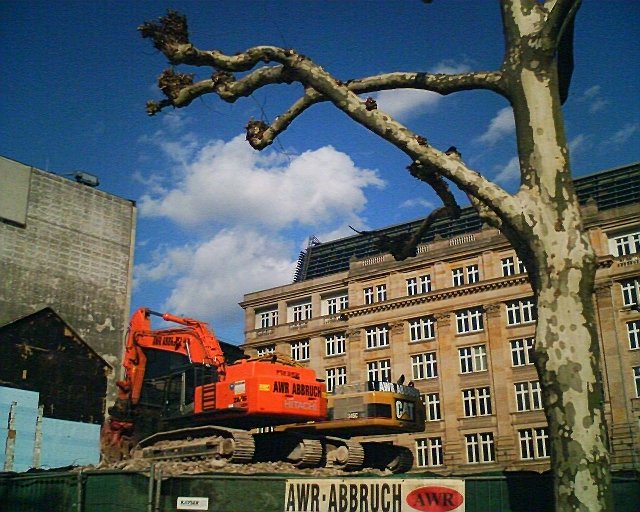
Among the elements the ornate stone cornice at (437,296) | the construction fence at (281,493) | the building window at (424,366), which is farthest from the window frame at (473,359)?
the construction fence at (281,493)

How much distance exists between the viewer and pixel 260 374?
20.2 metres

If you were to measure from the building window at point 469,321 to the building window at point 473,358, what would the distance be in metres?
Result: 1.17

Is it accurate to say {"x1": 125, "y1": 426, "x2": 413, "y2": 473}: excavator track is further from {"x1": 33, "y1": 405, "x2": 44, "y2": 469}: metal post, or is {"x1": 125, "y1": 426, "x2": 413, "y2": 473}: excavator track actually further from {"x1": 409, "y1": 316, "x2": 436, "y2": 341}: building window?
{"x1": 409, "y1": 316, "x2": 436, "y2": 341}: building window

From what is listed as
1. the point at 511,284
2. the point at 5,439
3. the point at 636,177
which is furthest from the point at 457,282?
the point at 5,439

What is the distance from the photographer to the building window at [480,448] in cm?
4206

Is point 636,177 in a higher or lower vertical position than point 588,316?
higher

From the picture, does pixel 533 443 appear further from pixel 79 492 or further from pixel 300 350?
pixel 79 492

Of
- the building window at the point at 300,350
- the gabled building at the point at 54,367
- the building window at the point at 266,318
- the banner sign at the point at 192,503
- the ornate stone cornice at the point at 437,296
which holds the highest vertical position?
the building window at the point at 266,318

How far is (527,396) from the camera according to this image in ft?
138

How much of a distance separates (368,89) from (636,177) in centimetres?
4219

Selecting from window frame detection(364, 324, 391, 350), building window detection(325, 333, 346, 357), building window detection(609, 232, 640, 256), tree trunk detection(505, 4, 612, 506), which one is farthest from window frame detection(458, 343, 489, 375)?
tree trunk detection(505, 4, 612, 506)

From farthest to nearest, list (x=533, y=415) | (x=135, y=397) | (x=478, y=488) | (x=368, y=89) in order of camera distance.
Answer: (x=533, y=415)
(x=135, y=397)
(x=368, y=89)
(x=478, y=488)

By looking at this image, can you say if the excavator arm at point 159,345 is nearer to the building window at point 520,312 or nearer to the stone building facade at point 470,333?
the stone building facade at point 470,333

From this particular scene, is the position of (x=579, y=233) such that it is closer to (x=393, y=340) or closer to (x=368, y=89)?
(x=368, y=89)
